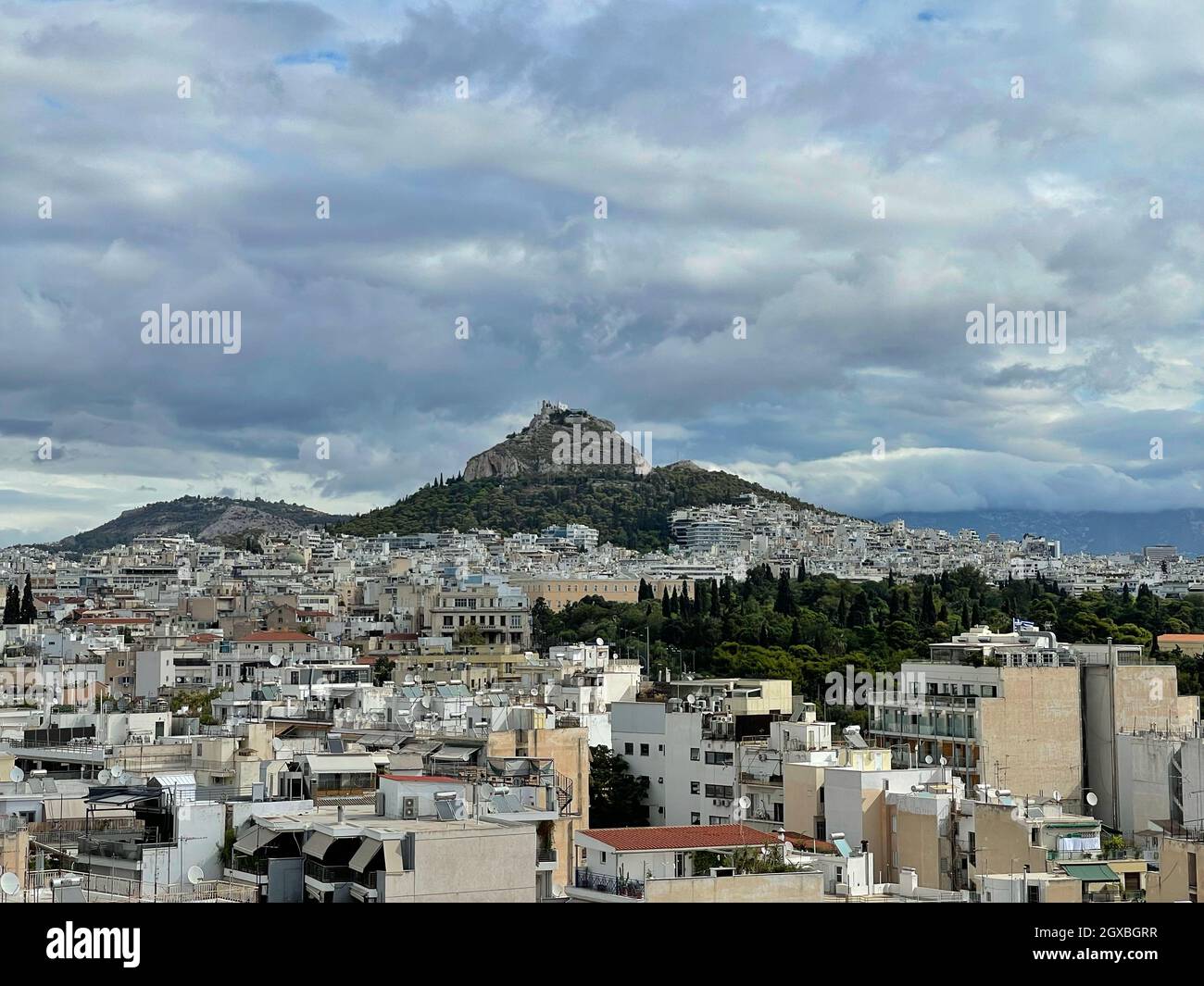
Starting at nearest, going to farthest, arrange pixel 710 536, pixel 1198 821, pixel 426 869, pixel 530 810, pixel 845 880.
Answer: pixel 426 869 < pixel 845 880 < pixel 530 810 < pixel 1198 821 < pixel 710 536

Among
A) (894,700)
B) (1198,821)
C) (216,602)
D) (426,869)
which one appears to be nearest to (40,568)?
(216,602)

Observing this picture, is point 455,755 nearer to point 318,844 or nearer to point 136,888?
point 136,888

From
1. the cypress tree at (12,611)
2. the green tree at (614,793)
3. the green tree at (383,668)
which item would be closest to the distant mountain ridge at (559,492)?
the cypress tree at (12,611)

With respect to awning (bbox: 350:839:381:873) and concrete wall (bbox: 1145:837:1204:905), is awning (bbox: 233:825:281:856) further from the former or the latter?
concrete wall (bbox: 1145:837:1204:905)

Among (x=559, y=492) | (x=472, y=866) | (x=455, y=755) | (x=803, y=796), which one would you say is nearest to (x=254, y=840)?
(x=472, y=866)

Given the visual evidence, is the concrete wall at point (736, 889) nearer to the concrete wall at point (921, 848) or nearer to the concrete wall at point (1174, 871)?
the concrete wall at point (1174, 871)
